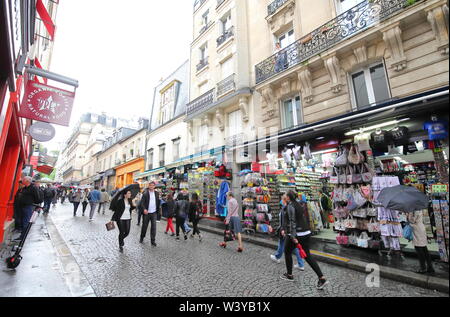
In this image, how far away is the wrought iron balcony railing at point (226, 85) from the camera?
37.9 feet

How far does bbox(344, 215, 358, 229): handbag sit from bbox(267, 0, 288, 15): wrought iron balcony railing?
9.95 metres

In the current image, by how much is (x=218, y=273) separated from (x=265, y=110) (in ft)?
25.0

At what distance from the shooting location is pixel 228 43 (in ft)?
41.5

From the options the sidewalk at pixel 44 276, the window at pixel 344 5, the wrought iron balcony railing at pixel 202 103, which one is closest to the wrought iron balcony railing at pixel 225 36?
the wrought iron balcony railing at pixel 202 103

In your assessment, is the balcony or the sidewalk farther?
the balcony

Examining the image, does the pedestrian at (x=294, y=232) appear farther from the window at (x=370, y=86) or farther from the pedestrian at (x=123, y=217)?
the window at (x=370, y=86)

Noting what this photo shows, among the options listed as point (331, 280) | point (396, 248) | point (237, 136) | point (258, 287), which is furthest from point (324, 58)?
point (258, 287)

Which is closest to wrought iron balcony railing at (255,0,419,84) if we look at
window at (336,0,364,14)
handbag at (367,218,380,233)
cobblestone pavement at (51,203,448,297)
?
window at (336,0,364,14)

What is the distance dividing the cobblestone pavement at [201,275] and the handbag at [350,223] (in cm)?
158

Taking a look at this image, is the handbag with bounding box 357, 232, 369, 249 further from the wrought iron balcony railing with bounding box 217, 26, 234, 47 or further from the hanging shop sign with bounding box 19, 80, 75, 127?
the wrought iron balcony railing with bounding box 217, 26, 234, 47

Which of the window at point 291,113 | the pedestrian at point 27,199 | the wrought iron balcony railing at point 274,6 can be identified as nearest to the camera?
the pedestrian at point 27,199

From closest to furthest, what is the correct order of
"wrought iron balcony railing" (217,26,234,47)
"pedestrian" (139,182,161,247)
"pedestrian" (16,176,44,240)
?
"pedestrian" (16,176,44,240)
"pedestrian" (139,182,161,247)
"wrought iron balcony railing" (217,26,234,47)

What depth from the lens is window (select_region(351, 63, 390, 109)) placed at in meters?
6.78
